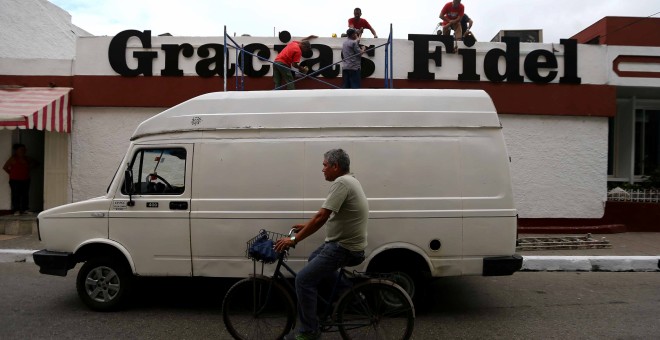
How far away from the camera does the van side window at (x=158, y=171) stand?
5.45 m

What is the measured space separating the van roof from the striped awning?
17.4 feet

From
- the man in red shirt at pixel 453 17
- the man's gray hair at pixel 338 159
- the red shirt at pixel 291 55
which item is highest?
the man in red shirt at pixel 453 17

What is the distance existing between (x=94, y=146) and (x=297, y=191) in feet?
22.8

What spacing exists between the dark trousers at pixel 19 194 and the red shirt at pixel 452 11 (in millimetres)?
9818

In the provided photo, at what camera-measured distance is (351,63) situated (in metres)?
9.32

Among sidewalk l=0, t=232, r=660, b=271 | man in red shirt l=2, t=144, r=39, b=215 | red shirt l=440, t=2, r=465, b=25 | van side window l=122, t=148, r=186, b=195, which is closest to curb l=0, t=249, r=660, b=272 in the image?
sidewalk l=0, t=232, r=660, b=271

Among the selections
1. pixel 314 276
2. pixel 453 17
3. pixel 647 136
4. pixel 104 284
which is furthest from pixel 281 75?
pixel 647 136

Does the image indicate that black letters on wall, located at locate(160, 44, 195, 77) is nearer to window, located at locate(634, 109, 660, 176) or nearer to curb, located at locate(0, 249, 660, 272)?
curb, located at locate(0, 249, 660, 272)

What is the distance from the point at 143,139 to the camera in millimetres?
5602

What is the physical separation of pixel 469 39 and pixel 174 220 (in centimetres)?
745

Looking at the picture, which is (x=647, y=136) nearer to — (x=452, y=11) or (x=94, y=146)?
(x=452, y=11)

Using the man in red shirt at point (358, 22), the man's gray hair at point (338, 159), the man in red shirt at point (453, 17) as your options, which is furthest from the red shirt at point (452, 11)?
the man's gray hair at point (338, 159)

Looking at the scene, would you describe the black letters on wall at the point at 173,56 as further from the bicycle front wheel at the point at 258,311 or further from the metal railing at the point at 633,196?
the metal railing at the point at 633,196

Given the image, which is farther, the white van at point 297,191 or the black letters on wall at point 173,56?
the black letters on wall at point 173,56
